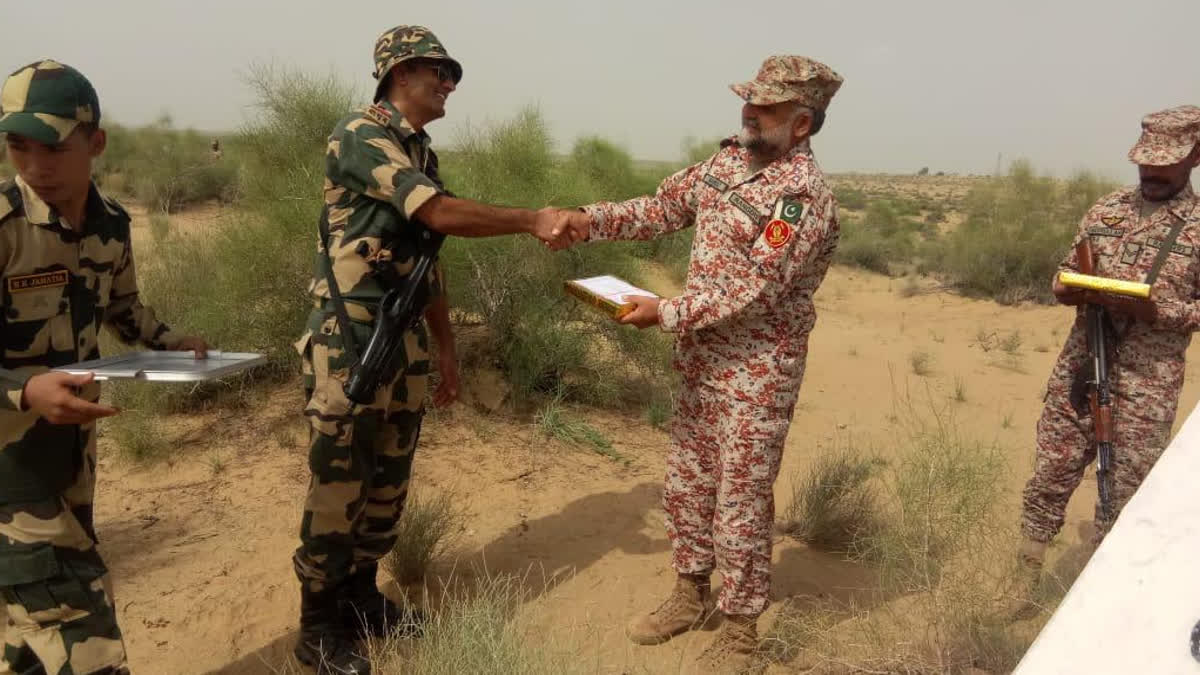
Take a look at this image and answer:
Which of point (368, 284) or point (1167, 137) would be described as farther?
point (1167, 137)

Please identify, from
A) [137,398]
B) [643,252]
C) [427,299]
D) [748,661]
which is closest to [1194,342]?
[643,252]

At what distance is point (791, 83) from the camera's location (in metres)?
2.61

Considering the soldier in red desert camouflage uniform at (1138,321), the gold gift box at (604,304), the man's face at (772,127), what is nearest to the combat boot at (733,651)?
the soldier in red desert camouflage uniform at (1138,321)

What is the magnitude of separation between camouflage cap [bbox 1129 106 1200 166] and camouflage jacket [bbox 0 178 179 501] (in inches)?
153

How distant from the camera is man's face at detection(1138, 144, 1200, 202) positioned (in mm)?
3192

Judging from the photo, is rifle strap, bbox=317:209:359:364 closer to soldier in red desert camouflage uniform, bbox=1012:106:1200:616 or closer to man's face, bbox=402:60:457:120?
man's face, bbox=402:60:457:120

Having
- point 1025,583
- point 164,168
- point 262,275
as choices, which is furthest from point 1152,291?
point 164,168

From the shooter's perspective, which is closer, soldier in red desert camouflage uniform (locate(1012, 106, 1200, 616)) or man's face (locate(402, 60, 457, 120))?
man's face (locate(402, 60, 457, 120))

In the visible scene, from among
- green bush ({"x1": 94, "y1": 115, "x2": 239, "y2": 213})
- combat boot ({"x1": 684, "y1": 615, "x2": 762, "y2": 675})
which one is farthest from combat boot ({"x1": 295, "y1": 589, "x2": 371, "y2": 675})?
green bush ({"x1": 94, "y1": 115, "x2": 239, "y2": 213})

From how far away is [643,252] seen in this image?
27.4ft

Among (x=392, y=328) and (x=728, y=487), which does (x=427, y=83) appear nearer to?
(x=392, y=328)

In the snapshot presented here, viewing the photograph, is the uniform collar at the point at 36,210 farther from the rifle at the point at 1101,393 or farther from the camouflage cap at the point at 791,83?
the rifle at the point at 1101,393

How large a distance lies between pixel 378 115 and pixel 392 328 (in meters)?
0.76

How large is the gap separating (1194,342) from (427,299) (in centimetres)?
1112
